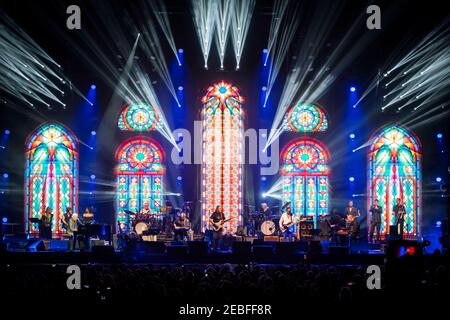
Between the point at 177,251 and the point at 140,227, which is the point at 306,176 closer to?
the point at 140,227

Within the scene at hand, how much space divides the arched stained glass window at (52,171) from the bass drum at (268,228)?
697cm

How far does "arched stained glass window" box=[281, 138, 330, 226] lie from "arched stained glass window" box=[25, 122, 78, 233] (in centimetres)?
730

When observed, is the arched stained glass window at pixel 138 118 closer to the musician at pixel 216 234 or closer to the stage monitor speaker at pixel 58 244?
the stage monitor speaker at pixel 58 244

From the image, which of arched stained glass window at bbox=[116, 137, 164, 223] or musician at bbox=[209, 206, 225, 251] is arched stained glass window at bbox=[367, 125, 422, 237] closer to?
musician at bbox=[209, 206, 225, 251]

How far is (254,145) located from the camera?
2302cm

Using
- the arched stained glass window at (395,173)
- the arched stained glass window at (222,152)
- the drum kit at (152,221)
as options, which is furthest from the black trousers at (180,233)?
the arched stained glass window at (395,173)

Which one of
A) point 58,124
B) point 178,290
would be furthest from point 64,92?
point 178,290

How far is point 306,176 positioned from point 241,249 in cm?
756

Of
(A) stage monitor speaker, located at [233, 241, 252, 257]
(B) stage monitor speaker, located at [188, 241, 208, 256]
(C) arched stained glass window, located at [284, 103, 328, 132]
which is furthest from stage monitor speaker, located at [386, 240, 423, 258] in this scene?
(C) arched stained glass window, located at [284, 103, 328, 132]

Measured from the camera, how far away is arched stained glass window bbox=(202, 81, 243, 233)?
74.8 feet

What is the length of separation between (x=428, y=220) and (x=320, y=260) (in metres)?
8.32

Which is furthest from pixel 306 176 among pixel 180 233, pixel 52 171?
pixel 52 171
